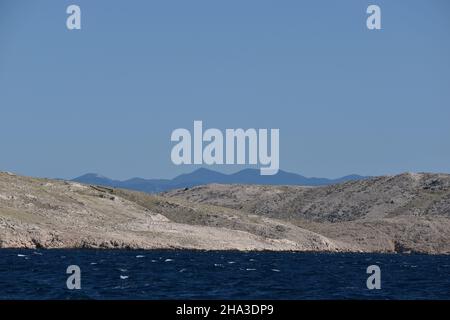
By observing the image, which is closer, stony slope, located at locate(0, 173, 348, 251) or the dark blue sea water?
the dark blue sea water

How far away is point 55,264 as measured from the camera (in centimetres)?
10038

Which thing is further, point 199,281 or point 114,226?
point 114,226

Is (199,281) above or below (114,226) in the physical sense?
below

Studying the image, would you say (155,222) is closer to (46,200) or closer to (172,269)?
(46,200)

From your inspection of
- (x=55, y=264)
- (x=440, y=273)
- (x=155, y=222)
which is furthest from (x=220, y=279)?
(x=155, y=222)

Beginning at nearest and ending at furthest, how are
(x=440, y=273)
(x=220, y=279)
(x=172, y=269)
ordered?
(x=220, y=279)
(x=172, y=269)
(x=440, y=273)

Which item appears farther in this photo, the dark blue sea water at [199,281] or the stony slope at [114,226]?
the stony slope at [114,226]
